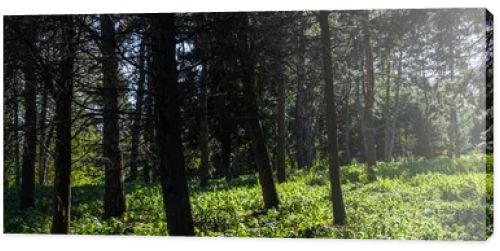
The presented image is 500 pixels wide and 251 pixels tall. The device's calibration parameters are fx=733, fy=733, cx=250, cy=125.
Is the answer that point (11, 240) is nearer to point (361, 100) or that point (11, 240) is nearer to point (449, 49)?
point (361, 100)

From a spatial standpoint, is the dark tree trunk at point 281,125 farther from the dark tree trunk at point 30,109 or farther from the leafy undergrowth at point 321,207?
the dark tree trunk at point 30,109

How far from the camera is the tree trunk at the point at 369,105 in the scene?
847cm

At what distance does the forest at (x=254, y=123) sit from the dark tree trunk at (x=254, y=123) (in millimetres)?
19

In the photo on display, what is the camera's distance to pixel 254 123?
9.44 meters

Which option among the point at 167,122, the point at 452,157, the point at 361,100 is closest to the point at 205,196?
the point at 167,122

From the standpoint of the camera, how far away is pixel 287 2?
28.7 ft

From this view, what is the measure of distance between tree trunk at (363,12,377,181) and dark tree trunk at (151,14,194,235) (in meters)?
2.19

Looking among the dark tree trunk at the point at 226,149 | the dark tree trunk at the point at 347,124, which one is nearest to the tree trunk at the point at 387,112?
the dark tree trunk at the point at 347,124

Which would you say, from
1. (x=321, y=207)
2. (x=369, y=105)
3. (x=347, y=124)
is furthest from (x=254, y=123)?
(x=369, y=105)

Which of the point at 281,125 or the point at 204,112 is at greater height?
the point at 204,112

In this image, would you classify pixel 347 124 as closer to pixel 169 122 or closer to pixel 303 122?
pixel 303 122

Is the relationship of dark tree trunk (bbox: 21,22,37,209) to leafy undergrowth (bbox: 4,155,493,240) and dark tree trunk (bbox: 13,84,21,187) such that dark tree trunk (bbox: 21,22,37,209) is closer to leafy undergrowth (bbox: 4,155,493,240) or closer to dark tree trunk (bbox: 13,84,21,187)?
dark tree trunk (bbox: 13,84,21,187)

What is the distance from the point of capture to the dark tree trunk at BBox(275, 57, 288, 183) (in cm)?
904

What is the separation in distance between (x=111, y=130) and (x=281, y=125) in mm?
2181
